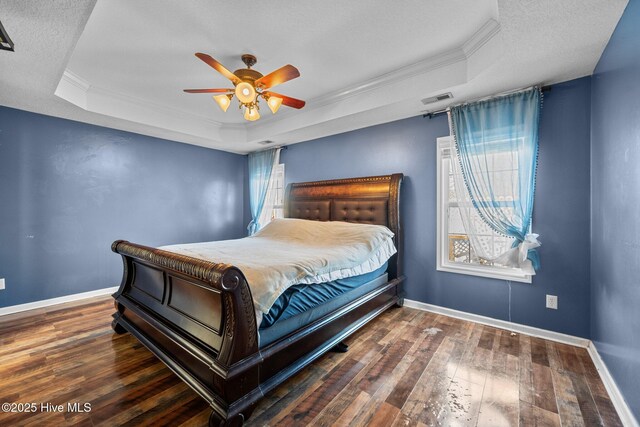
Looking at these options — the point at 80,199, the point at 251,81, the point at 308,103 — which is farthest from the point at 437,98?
the point at 80,199

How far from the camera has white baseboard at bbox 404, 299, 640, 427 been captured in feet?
Result: 5.03

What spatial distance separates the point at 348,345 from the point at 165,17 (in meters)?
3.06

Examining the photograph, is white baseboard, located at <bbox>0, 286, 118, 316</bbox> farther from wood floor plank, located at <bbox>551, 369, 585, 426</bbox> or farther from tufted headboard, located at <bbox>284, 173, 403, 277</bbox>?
wood floor plank, located at <bbox>551, 369, 585, 426</bbox>

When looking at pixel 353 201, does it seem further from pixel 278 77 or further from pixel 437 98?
pixel 278 77

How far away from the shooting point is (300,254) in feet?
7.81

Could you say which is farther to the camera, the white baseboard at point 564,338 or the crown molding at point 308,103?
the crown molding at point 308,103

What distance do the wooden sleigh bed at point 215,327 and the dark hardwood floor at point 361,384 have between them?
17cm

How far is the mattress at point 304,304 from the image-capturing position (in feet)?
5.47

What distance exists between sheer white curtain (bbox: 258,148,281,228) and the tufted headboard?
0.66m

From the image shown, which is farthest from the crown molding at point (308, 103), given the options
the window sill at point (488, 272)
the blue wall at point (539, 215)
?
the window sill at point (488, 272)

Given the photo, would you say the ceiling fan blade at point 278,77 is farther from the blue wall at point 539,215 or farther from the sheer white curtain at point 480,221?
the sheer white curtain at point 480,221

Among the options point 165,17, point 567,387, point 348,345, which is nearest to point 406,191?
point 348,345

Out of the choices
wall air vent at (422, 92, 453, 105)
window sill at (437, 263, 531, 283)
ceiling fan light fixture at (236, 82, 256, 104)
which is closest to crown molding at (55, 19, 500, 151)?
wall air vent at (422, 92, 453, 105)

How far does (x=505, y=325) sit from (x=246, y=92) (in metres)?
3.36
